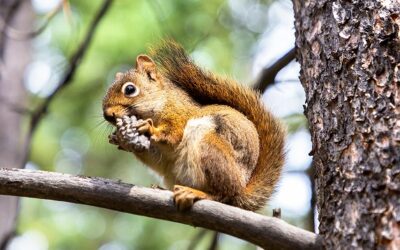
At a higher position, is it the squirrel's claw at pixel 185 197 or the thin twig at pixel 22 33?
the thin twig at pixel 22 33

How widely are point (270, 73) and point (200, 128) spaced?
57 cm

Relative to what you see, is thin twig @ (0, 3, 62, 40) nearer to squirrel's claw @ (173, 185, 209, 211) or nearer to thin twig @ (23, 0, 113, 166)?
thin twig @ (23, 0, 113, 166)

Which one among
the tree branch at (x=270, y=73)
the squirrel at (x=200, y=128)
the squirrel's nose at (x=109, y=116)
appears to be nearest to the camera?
the squirrel at (x=200, y=128)

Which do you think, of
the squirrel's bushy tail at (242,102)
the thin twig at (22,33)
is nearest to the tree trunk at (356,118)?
the squirrel's bushy tail at (242,102)

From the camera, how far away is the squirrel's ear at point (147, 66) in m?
3.81

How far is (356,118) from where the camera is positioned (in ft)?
8.02

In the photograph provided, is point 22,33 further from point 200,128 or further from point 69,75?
point 200,128

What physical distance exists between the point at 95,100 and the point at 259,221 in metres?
4.87

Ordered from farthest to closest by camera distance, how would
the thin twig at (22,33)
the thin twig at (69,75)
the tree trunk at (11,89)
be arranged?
the tree trunk at (11,89) < the thin twig at (22,33) < the thin twig at (69,75)

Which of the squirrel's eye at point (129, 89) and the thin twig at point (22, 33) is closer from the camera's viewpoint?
the squirrel's eye at point (129, 89)

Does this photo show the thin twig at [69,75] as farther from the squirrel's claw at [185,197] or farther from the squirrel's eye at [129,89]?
the squirrel's claw at [185,197]

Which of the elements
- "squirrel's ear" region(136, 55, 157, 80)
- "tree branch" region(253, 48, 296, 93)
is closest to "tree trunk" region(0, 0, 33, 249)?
"squirrel's ear" region(136, 55, 157, 80)

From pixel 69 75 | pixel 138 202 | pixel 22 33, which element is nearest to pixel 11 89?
pixel 22 33

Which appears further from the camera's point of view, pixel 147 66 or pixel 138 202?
pixel 147 66
